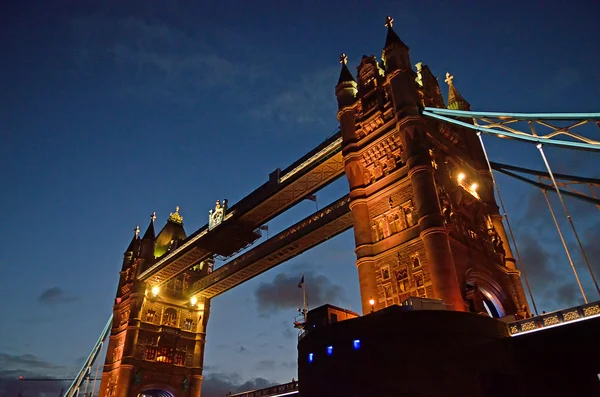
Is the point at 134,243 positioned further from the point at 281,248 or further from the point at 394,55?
the point at 394,55

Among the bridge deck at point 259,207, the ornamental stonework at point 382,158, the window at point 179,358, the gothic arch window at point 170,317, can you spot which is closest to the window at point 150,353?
the window at point 179,358

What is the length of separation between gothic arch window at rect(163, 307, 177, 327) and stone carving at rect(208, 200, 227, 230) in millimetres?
15353

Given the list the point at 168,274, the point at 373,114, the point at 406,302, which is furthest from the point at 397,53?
the point at 168,274

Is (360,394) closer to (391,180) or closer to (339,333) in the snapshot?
(339,333)

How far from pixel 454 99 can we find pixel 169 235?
43200 mm

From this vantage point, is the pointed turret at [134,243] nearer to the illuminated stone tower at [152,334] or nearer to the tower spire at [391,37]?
the illuminated stone tower at [152,334]

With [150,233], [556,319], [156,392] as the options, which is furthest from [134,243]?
[556,319]

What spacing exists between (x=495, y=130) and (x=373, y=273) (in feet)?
40.8

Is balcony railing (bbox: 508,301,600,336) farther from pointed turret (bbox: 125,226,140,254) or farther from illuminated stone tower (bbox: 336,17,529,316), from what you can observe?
pointed turret (bbox: 125,226,140,254)

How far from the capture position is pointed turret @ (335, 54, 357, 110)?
126ft

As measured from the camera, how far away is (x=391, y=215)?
31281 mm

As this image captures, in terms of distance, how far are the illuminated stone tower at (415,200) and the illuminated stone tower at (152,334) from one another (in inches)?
1242

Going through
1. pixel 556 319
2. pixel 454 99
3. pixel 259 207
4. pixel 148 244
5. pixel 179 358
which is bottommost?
pixel 556 319

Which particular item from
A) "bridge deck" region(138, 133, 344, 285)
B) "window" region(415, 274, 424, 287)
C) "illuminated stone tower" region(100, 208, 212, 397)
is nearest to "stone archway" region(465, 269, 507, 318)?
"window" region(415, 274, 424, 287)
